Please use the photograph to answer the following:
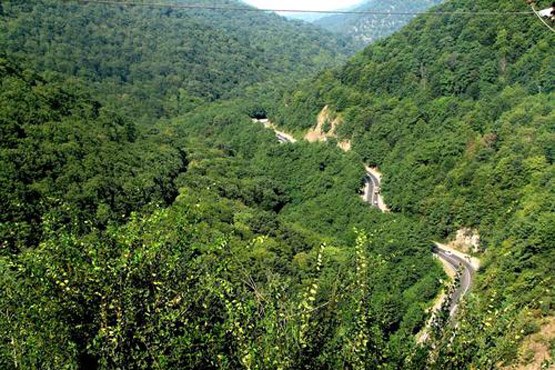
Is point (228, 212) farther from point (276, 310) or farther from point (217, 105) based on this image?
point (217, 105)

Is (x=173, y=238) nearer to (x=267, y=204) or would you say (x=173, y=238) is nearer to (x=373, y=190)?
(x=267, y=204)

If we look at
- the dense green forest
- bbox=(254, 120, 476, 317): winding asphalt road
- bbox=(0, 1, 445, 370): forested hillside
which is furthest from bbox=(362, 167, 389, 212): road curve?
bbox=(0, 1, 445, 370): forested hillside

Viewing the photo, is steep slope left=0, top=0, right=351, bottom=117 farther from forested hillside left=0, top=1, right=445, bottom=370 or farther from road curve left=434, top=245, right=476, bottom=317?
road curve left=434, top=245, right=476, bottom=317

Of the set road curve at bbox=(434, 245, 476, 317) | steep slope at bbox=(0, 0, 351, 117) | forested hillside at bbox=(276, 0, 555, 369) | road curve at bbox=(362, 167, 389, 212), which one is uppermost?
forested hillside at bbox=(276, 0, 555, 369)

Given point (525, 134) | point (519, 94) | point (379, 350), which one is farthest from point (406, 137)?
point (379, 350)

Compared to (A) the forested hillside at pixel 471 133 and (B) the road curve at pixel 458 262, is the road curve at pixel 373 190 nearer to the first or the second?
(A) the forested hillside at pixel 471 133

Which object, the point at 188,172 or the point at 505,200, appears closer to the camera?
the point at 505,200
